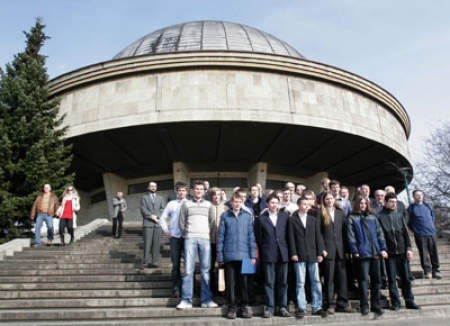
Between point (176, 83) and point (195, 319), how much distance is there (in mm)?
11307

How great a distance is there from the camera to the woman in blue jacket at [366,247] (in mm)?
5109

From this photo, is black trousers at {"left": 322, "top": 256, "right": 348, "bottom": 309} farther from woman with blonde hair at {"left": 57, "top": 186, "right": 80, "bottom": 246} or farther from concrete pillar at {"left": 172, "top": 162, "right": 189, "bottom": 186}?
concrete pillar at {"left": 172, "top": 162, "right": 189, "bottom": 186}

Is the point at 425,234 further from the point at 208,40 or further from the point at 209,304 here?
the point at 208,40

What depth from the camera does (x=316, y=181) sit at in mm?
20359

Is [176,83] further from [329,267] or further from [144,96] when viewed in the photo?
[329,267]

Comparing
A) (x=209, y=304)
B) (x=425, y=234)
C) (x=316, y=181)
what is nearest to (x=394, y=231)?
(x=425, y=234)

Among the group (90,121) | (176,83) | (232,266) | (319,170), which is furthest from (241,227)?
(319,170)

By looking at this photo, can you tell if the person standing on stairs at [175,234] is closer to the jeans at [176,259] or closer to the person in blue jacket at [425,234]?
the jeans at [176,259]

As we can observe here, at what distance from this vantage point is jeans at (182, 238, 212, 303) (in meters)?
5.19

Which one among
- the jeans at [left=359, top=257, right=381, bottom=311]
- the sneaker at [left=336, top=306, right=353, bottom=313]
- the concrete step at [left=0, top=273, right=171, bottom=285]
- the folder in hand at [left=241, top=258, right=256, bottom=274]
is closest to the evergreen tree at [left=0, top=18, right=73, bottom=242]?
the concrete step at [left=0, top=273, right=171, bottom=285]

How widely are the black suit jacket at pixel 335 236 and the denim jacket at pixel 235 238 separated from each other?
3.55 ft

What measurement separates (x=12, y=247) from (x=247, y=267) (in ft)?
21.6

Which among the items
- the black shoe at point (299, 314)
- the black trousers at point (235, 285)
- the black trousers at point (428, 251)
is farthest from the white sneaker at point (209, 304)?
the black trousers at point (428, 251)

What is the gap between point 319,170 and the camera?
20422 millimetres
